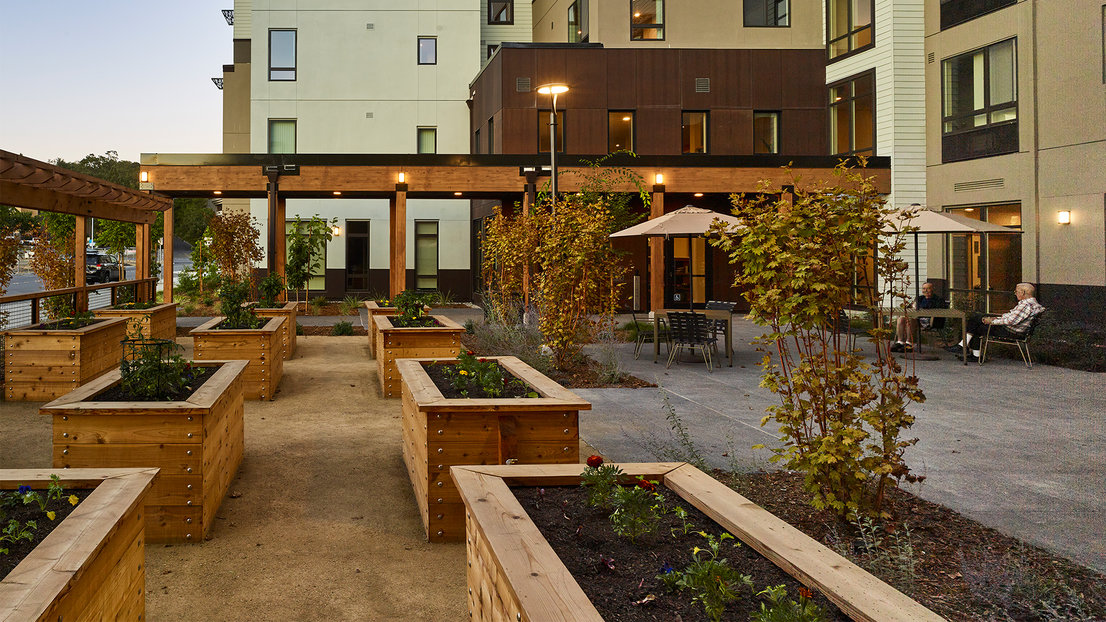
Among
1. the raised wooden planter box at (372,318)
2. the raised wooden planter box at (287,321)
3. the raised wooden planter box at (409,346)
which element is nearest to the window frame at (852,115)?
the raised wooden planter box at (372,318)

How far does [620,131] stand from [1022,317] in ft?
49.0

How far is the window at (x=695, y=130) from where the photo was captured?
2486 centimetres

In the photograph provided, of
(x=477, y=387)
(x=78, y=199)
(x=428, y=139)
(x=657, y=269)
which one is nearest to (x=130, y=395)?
(x=477, y=387)

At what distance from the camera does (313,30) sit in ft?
94.8

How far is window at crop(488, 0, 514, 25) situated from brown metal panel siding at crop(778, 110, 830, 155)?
14.3 metres

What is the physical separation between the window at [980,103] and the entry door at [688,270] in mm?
7379

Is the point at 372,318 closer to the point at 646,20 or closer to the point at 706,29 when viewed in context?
the point at 646,20

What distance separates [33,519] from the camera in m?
3.22

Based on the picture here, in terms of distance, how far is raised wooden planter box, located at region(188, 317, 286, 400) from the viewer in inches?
371

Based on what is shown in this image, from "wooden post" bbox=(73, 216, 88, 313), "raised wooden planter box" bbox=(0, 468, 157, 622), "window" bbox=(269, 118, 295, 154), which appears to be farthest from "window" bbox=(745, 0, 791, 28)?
"raised wooden planter box" bbox=(0, 468, 157, 622)

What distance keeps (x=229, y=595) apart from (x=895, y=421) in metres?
3.52

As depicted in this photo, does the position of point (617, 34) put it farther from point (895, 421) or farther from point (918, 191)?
point (895, 421)

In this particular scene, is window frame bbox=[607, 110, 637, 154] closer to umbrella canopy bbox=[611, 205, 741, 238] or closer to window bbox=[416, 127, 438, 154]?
window bbox=[416, 127, 438, 154]

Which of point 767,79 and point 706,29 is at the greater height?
point 706,29
